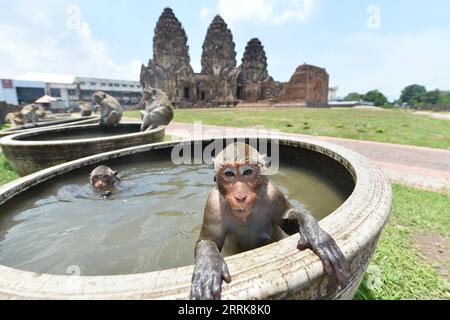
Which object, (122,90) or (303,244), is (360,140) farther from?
(122,90)

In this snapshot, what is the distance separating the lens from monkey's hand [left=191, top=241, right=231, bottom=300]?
3.79 feet

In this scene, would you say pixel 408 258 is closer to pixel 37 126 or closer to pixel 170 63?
pixel 37 126

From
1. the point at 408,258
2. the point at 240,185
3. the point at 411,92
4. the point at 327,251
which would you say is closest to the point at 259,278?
the point at 327,251

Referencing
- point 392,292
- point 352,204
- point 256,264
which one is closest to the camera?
point 256,264

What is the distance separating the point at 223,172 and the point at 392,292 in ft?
6.40

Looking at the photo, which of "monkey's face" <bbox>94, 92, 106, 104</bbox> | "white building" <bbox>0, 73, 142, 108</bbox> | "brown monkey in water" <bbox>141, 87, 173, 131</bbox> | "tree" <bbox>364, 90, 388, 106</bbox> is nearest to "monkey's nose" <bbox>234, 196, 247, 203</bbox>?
"brown monkey in water" <bbox>141, 87, 173, 131</bbox>

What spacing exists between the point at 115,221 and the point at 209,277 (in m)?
2.56

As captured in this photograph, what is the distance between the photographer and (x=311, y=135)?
446 inches

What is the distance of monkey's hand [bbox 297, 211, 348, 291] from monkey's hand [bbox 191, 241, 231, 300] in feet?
1.53

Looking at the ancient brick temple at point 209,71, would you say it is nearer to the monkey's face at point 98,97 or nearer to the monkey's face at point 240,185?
the monkey's face at point 98,97

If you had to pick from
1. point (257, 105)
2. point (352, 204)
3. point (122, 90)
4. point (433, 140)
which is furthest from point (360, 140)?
point (122, 90)

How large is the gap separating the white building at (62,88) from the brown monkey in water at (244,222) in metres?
49.0

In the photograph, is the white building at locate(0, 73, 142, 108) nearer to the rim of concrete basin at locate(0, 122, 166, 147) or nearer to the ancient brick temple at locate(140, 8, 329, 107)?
the ancient brick temple at locate(140, 8, 329, 107)

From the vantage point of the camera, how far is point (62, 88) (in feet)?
186
